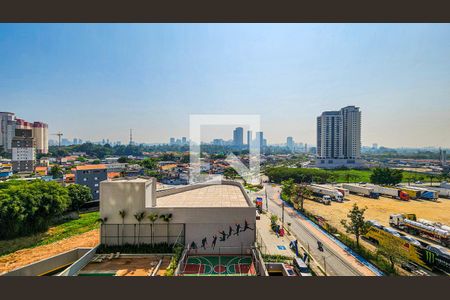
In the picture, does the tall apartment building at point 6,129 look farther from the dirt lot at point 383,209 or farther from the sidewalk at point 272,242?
the dirt lot at point 383,209

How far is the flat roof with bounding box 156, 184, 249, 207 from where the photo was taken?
644cm

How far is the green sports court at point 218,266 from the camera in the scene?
489 cm

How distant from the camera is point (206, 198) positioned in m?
7.16

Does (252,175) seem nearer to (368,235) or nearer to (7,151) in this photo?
(368,235)

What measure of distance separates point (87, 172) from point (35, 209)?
6.20 meters

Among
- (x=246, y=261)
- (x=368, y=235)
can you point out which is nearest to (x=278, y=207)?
(x=368, y=235)


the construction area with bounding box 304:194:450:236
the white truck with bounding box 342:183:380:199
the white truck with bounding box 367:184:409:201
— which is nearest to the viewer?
the construction area with bounding box 304:194:450:236

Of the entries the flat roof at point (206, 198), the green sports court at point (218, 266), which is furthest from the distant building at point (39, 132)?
the green sports court at point (218, 266)

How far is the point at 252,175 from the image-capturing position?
22.1m

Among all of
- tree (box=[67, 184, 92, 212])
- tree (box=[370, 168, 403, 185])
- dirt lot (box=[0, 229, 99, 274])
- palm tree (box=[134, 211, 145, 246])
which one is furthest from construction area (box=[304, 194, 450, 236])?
tree (box=[67, 184, 92, 212])

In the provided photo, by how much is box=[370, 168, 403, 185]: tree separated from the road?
1397 centimetres

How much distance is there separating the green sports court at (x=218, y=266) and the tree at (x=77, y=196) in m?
8.44

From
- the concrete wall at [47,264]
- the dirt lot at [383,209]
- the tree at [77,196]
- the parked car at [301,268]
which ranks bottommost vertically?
the dirt lot at [383,209]

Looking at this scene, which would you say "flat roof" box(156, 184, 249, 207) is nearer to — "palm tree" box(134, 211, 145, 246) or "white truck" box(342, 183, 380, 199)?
"palm tree" box(134, 211, 145, 246)
